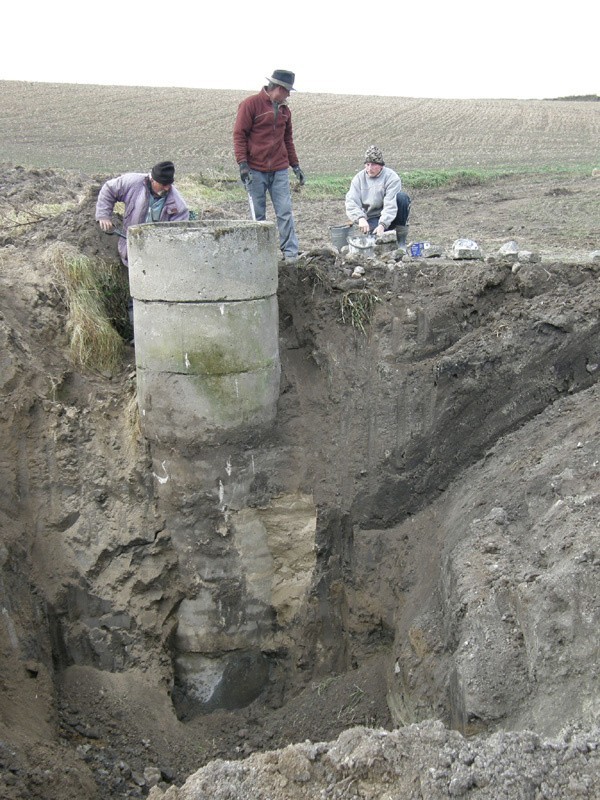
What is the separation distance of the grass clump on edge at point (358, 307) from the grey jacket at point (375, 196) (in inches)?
75.6

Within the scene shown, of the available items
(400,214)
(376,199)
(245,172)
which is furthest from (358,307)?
(400,214)

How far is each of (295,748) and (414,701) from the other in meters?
2.29

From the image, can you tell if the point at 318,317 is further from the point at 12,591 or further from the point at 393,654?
the point at 12,591

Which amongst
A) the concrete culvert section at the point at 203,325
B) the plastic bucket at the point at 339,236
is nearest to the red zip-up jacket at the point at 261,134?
the plastic bucket at the point at 339,236

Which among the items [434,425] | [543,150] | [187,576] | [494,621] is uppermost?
[543,150]

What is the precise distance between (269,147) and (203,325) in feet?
8.69

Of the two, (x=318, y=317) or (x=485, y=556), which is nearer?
(x=485, y=556)

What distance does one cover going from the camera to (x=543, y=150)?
28.7 metres

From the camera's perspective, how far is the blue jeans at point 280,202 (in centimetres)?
764

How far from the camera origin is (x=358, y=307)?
6.59 m

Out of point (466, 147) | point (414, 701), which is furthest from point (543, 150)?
point (414, 701)

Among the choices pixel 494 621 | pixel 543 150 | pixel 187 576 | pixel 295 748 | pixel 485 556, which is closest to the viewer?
pixel 295 748

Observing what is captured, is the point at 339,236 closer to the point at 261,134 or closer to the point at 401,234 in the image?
the point at 401,234

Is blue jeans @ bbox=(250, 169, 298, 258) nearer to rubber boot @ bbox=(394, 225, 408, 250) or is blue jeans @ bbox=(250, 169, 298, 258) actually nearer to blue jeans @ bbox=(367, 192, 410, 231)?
blue jeans @ bbox=(367, 192, 410, 231)
